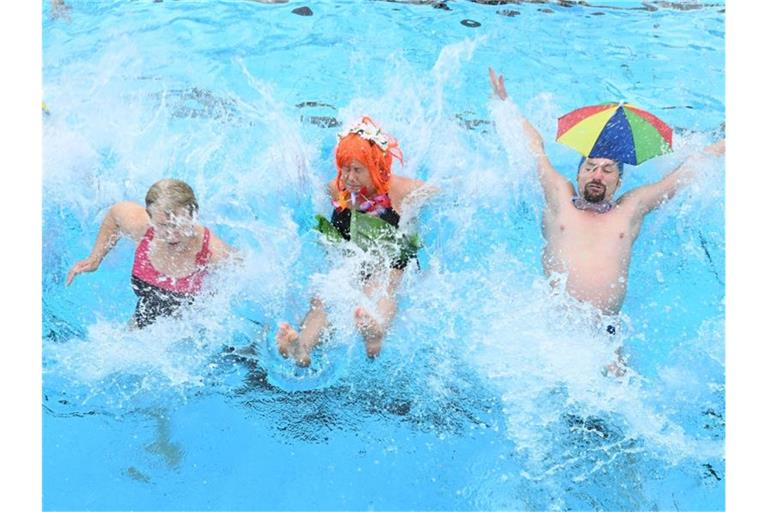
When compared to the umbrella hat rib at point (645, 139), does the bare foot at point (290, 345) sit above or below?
below

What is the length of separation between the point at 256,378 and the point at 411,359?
71 cm

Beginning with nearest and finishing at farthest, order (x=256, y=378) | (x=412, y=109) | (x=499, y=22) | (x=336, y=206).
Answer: (x=256, y=378)
(x=336, y=206)
(x=412, y=109)
(x=499, y=22)

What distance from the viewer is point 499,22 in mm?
5031

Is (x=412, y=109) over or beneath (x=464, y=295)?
over

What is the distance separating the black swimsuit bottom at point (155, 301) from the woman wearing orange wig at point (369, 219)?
0.54m

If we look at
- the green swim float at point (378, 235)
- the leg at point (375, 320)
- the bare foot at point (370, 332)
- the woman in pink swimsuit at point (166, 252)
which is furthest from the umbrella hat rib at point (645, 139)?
the woman in pink swimsuit at point (166, 252)

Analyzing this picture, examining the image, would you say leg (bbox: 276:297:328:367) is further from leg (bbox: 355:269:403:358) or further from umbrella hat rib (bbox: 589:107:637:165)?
umbrella hat rib (bbox: 589:107:637:165)

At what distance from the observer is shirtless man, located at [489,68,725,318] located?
155 inches

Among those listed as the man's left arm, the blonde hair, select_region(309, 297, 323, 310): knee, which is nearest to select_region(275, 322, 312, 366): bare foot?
select_region(309, 297, 323, 310): knee

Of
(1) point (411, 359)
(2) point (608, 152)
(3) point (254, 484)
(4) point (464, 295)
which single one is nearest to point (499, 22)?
(2) point (608, 152)

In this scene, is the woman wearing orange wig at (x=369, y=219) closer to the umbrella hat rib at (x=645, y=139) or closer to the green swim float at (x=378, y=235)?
the green swim float at (x=378, y=235)

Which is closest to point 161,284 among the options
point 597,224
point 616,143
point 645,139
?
point 597,224

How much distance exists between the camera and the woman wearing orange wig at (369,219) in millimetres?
3836
